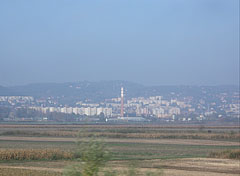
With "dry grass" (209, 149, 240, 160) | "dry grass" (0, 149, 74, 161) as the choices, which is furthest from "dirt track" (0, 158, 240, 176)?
"dry grass" (209, 149, 240, 160)

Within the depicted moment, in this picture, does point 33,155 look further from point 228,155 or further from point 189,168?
point 228,155

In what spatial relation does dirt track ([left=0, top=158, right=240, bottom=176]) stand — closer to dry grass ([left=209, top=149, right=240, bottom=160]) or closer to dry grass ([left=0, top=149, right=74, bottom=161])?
dry grass ([left=0, top=149, right=74, bottom=161])

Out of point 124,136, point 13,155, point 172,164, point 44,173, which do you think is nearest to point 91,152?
point 44,173

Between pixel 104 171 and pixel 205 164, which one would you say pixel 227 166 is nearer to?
pixel 205 164

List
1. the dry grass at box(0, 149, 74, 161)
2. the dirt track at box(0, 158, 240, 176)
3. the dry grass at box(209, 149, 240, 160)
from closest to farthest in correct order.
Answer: the dirt track at box(0, 158, 240, 176) → the dry grass at box(0, 149, 74, 161) → the dry grass at box(209, 149, 240, 160)

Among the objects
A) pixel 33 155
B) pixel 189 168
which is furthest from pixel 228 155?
pixel 33 155

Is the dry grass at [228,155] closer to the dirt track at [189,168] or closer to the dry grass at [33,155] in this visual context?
the dirt track at [189,168]

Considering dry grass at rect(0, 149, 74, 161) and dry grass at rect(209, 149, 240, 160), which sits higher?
dry grass at rect(0, 149, 74, 161)

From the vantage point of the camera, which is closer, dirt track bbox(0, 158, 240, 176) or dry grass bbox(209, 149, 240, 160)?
dirt track bbox(0, 158, 240, 176)

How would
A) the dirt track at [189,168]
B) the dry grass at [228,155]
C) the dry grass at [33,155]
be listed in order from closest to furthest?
the dirt track at [189,168] → the dry grass at [33,155] → the dry grass at [228,155]

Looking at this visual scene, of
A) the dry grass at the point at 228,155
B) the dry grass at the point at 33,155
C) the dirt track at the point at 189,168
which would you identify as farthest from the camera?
the dry grass at the point at 228,155

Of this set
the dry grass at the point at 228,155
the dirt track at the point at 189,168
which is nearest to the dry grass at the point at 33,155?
the dirt track at the point at 189,168
